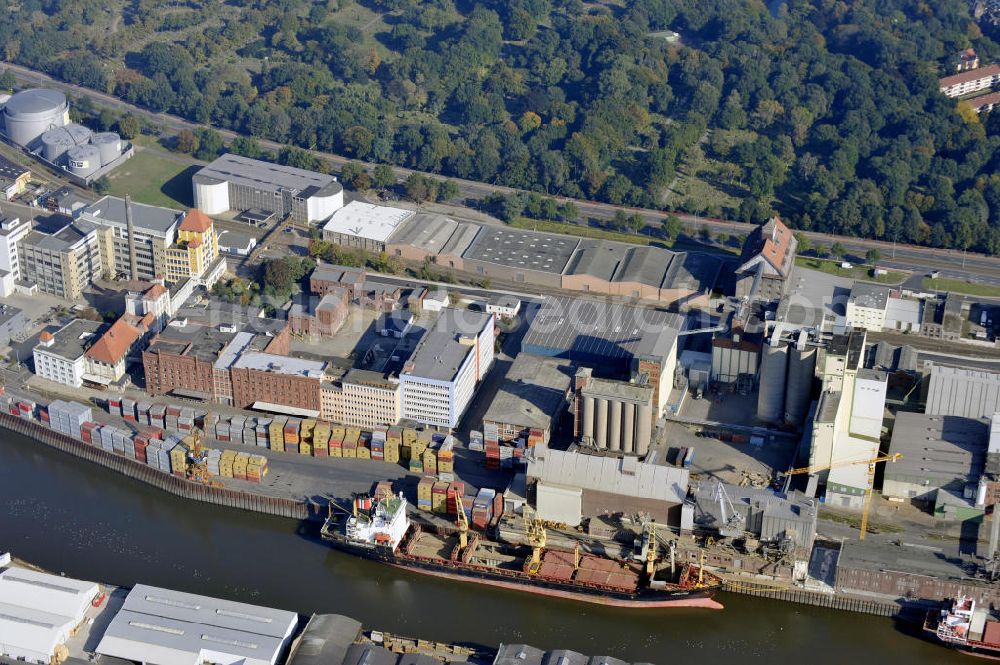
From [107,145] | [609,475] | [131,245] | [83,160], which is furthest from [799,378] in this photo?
[107,145]

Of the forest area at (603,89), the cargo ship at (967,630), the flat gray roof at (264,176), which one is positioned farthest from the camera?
the forest area at (603,89)

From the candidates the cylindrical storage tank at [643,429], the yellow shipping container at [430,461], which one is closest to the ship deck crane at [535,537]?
the yellow shipping container at [430,461]

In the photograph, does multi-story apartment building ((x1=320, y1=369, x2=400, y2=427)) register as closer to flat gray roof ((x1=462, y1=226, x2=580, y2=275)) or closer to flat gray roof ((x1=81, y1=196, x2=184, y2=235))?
flat gray roof ((x1=462, y1=226, x2=580, y2=275))

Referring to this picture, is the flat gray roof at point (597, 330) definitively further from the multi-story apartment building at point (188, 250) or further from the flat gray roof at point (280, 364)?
the multi-story apartment building at point (188, 250)

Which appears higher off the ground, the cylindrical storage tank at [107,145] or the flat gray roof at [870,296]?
the cylindrical storage tank at [107,145]

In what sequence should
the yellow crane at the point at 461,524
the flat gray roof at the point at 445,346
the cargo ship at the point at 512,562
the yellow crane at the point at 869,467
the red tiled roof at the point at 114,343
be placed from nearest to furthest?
the cargo ship at the point at 512,562 → the yellow crane at the point at 461,524 → the yellow crane at the point at 869,467 → the flat gray roof at the point at 445,346 → the red tiled roof at the point at 114,343
